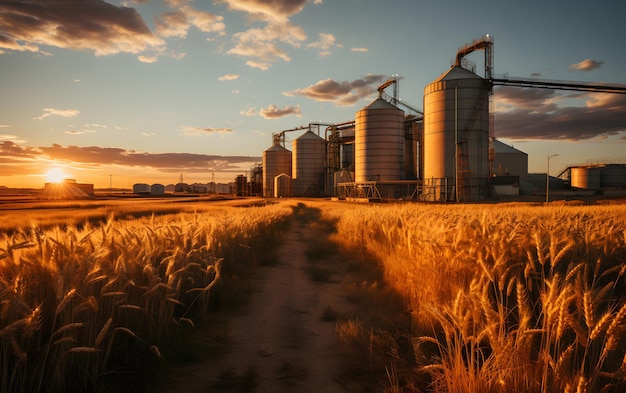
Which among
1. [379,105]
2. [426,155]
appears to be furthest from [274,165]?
[426,155]

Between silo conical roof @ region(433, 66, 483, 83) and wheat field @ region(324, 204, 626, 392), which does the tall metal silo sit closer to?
silo conical roof @ region(433, 66, 483, 83)

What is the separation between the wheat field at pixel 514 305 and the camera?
2.54m

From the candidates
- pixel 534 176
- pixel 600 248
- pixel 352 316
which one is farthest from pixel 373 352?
pixel 534 176

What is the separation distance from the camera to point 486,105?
134ft

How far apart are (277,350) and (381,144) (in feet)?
164

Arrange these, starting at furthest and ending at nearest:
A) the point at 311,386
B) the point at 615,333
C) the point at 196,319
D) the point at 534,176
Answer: the point at 534,176 < the point at 196,319 < the point at 311,386 < the point at 615,333

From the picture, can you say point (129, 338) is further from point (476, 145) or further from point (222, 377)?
point (476, 145)

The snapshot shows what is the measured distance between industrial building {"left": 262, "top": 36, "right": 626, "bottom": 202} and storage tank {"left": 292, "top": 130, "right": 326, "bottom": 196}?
0.21 meters

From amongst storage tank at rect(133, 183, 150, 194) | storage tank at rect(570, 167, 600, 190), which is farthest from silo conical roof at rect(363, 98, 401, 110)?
storage tank at rect(133, 183, 150, 194)

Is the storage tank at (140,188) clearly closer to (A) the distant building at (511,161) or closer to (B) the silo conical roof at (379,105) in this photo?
(B) the silo conical roof at (379,105)

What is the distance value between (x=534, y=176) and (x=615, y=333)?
9689 centimetres

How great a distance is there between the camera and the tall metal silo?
3984 cm

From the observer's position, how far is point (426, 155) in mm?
43469

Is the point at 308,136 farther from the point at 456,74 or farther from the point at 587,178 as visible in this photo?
the point at 587,178
